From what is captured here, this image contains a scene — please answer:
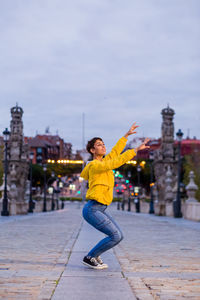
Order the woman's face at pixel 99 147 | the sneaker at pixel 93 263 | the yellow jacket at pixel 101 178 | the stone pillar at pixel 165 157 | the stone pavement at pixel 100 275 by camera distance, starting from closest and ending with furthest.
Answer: the stone pavement at pixel 100 275 < the yellow jacket at pixel 101 178 < the woman's face at pixel 99 147 < the sneaker at pixel 93 263 < the stone pillar at pixel 165 157

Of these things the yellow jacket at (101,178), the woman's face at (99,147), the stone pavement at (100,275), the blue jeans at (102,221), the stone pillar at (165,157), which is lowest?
the stone pavement at (100,275)

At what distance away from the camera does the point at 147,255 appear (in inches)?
381

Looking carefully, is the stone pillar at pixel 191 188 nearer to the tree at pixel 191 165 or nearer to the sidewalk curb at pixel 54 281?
the sidewalk curb at pixel 54 281

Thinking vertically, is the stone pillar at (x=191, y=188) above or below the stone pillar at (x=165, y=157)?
below

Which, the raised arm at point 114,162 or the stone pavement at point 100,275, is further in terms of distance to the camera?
the raised arm at point 114,162

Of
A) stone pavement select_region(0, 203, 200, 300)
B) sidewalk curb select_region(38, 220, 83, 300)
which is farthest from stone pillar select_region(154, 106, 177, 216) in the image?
sidewalk curb select_region(38, 220, 83, 300)

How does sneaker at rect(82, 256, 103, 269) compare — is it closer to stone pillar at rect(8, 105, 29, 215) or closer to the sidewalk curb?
the sidewalk curb

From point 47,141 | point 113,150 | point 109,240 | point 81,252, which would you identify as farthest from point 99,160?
point 47,141

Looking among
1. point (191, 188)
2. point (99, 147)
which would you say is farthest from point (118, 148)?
point (191, 188)

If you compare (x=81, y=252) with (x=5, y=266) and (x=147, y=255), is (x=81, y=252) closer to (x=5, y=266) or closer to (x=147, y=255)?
(x=147, y=255)

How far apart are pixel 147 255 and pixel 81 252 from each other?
1.26 metres

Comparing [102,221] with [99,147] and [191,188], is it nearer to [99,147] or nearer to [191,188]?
[99,147]

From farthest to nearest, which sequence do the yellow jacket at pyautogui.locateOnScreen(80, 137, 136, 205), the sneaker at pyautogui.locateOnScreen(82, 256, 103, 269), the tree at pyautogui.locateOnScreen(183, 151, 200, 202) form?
the tree at pyautogui.locateOnScreen(183, 151, 200, 202) < the sneaker at pyautogui.locateOnScreen(82, 256, 103, 269) < the yellow jacket at pyautogui.locateOnScreen(80, 137, 136, 205)

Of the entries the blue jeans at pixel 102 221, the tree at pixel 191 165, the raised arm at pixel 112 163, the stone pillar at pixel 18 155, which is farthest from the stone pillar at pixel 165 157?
the raised arm at pixel 112 163
